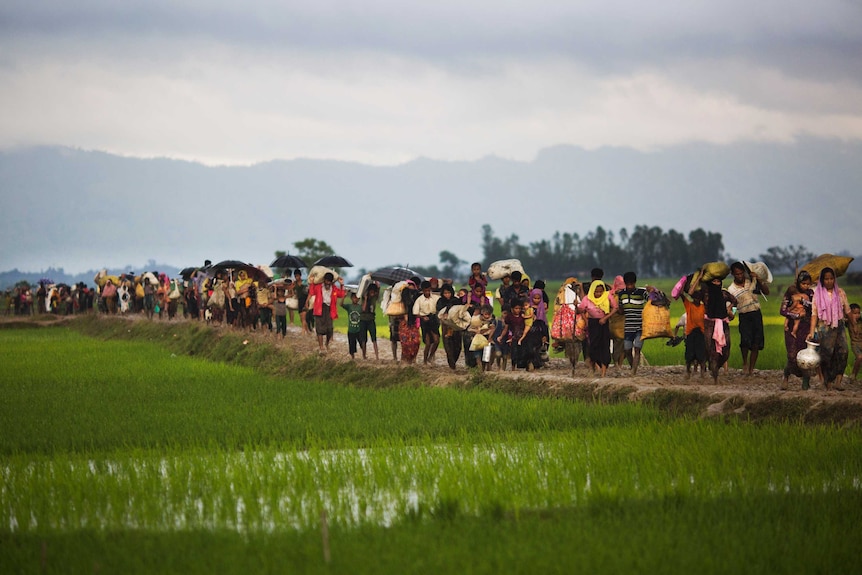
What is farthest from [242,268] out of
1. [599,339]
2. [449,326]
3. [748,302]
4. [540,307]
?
[748,302]

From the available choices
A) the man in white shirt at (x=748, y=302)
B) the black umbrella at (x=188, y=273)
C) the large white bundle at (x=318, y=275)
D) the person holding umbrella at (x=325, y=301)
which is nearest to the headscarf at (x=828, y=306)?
the man in white shirt at (x=748, y=302)

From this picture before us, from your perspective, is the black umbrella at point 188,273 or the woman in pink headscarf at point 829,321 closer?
the woman in pink headscarf at point 829,321

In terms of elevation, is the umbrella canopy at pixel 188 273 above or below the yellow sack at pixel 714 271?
above

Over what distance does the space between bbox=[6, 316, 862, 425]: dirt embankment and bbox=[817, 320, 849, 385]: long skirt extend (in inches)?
11.2

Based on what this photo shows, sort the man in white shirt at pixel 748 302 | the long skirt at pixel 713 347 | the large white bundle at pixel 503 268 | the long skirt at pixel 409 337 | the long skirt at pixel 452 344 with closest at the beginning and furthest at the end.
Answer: the long skirt at pixel 713 347 < the man in white shirt at pixel 748 302 < the long skirt at pixel 452 344 < the large white bundle at pixel 503 268 < the long skirt at pixel 409 337

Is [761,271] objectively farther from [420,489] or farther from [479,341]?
[420,489]

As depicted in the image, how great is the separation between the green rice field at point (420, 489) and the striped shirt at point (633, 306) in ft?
5.23

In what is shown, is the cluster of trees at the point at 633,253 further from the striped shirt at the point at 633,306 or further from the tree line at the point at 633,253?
the striped shirt at the point at 633,306

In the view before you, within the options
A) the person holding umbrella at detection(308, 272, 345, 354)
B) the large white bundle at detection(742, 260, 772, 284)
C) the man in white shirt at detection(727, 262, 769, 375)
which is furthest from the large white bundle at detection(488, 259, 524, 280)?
the large white bundle at detection(742, 260, 772, 284)

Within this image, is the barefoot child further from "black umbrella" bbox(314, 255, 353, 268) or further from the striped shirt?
"black umbrella" bbox(314, 255, 353, 268)

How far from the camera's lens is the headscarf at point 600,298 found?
44.3ft

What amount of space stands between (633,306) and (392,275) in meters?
5.56

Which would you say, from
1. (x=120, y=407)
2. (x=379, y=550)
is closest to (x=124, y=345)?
(x=120, y=407)

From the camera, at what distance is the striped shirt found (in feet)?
43.7
